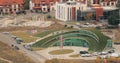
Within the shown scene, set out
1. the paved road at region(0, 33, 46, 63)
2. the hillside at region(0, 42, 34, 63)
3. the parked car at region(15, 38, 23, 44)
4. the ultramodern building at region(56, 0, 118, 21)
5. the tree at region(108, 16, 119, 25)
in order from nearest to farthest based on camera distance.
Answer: the hillside at region(0, 42, 34, 63)
the paved road at region(0, 33, 46, 63)
the parked car at region(15, 38, 23, 44)
the tree at region(108, 16, 119, 25)
the ultramodern building at region(56, 0, 118, 21)

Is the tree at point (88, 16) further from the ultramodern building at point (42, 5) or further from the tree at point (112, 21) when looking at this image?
the ultramodern building at point (42, 5)

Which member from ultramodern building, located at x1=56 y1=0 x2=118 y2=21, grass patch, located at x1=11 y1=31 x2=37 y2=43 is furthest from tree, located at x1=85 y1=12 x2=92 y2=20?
grass patch, located at x1=11 y1=31 x2=37 y2=43

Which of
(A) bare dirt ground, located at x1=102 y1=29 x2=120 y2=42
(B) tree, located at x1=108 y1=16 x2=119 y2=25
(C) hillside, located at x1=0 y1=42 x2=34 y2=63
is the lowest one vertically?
(A) bare dirt ground, located at x1=102 y1=29 x2=120 y2=42

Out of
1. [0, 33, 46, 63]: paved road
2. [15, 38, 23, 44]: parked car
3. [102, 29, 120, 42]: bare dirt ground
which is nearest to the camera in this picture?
[0, 33, 46, 63]: paved road

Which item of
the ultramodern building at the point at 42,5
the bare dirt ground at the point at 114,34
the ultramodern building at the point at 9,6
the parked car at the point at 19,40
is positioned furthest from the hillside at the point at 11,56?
the ultramodern building at the point at 42,5

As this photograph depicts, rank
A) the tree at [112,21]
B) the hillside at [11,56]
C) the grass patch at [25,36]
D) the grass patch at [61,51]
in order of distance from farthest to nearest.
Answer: the tree at [112,21], the grass patch at [25,36], the grass patch at [61,51], the hillside at [11,56]

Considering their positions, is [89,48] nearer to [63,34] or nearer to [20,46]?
[63,34]

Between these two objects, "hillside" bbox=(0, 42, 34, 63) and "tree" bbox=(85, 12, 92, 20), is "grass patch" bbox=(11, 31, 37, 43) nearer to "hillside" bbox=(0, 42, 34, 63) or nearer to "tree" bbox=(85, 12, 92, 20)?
"hillside" bbox=(0, 42, 34, 63)
